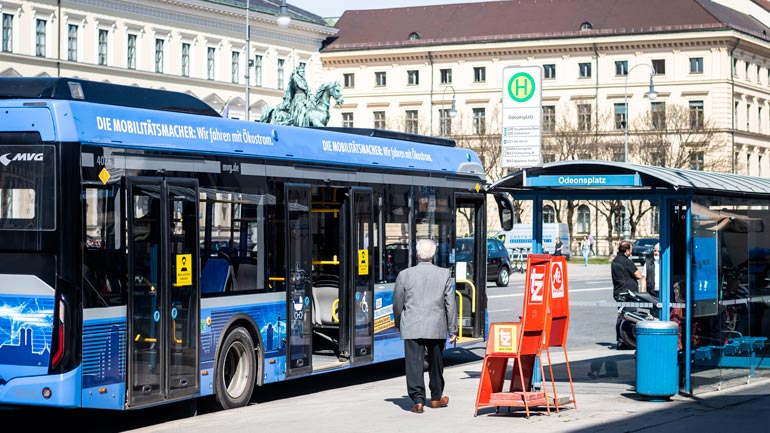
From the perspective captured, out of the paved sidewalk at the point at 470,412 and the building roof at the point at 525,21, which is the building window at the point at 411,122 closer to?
the building roof at the point at 525,21

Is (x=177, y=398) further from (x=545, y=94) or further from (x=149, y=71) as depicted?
(x=545, y=94)

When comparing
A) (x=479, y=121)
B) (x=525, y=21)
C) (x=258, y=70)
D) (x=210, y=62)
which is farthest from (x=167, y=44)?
(x=525, y=21)

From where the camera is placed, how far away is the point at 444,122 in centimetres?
10281

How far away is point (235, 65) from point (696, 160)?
101ft

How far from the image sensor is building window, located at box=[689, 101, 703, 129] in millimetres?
94113

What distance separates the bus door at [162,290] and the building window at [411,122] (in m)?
91.5

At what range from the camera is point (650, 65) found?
324 feet

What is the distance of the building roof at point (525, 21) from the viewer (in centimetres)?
10019

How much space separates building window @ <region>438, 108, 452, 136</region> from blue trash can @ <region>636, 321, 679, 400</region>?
85889 millimetres

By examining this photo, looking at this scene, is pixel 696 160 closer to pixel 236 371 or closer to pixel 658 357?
pixel 658 357

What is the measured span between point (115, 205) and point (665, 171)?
5889 millimetres

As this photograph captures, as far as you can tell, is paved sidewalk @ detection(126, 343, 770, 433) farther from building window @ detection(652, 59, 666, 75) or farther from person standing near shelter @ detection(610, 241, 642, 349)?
building window @ detection(652, 59, 666, 75)

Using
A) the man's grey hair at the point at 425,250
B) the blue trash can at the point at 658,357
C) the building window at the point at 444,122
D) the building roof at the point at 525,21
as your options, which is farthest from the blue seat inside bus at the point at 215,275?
the building roof at the point at 525,21

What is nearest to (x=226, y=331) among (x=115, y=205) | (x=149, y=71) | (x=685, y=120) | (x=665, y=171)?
(x=115, y=205)
